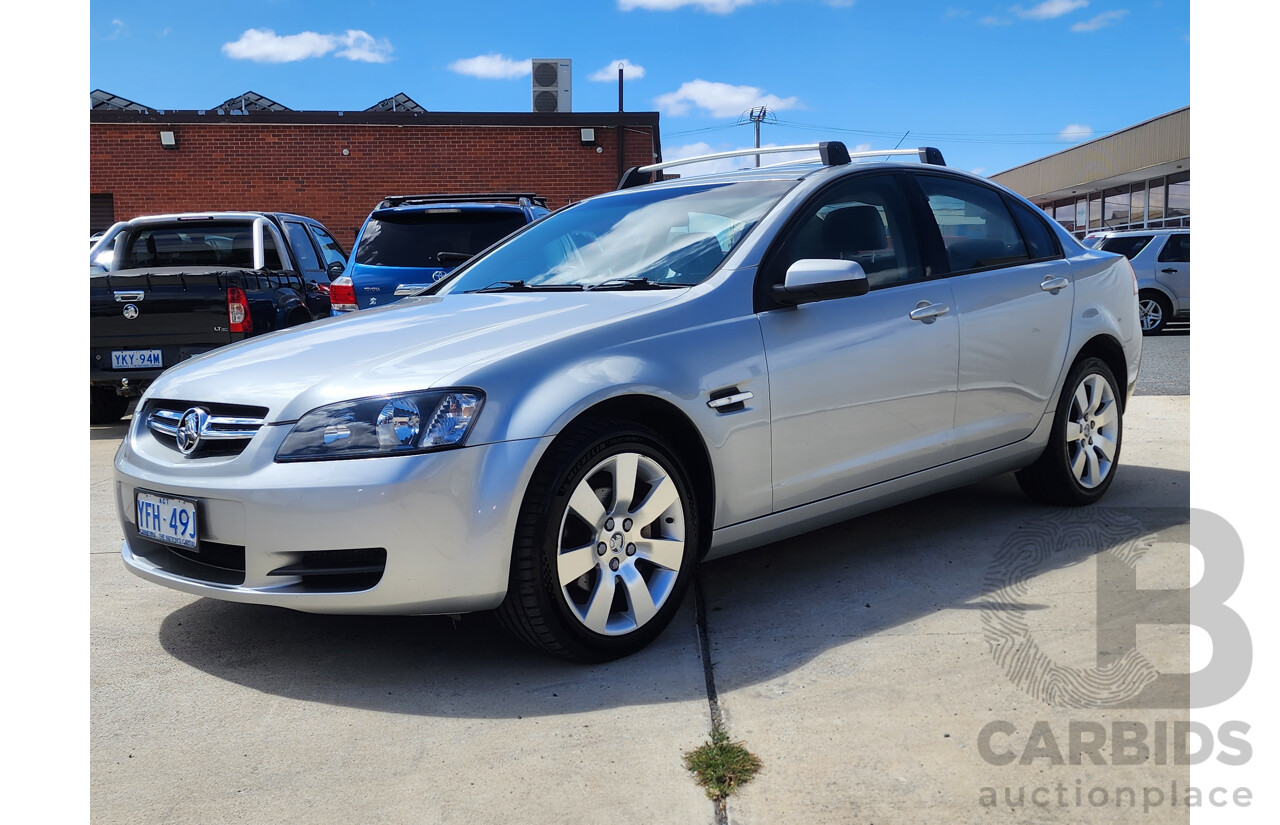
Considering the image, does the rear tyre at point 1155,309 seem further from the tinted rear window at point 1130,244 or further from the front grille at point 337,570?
the front grille at point 337,570

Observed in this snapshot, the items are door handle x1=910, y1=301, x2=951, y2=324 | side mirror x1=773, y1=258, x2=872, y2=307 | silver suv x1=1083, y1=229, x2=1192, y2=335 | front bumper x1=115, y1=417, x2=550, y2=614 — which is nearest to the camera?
front bumper x1=115, y1=417, x2=550, y2=614

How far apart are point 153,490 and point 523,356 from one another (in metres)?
1.27

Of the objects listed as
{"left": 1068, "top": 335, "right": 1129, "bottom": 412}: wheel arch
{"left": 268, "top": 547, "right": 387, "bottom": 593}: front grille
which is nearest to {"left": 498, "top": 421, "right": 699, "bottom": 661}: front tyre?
{"left": 268, "top": 547, "right": 387, "bottom": 593}: front grille

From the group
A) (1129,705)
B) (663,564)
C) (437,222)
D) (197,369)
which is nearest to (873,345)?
(663,564)

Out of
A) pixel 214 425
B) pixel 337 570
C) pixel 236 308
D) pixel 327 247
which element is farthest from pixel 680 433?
pixel 327 247

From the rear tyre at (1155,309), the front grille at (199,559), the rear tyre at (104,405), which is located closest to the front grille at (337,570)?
the front grille at (199,559)

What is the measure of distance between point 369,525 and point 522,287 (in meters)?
1.50

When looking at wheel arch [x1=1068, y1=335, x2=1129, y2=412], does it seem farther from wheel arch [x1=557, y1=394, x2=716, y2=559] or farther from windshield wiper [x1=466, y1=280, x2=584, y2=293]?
windshield wiper [x1=466, y1=280, x2=584, y2=293]

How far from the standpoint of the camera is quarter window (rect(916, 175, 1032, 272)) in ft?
15.3

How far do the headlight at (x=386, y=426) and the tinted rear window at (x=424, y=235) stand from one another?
5823mm

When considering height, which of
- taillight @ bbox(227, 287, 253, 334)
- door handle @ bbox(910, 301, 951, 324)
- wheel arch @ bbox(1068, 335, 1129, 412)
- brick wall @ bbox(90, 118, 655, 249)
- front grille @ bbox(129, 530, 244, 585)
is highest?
brick wall @ bbox(90, 118, 655, 249)

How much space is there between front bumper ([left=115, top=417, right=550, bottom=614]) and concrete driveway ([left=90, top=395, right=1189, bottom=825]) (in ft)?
1.10

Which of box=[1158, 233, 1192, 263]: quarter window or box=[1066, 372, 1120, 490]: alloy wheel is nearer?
box=[1066, 372, 1120, 490]: alloy wheel

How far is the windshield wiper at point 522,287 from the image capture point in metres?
4.14
